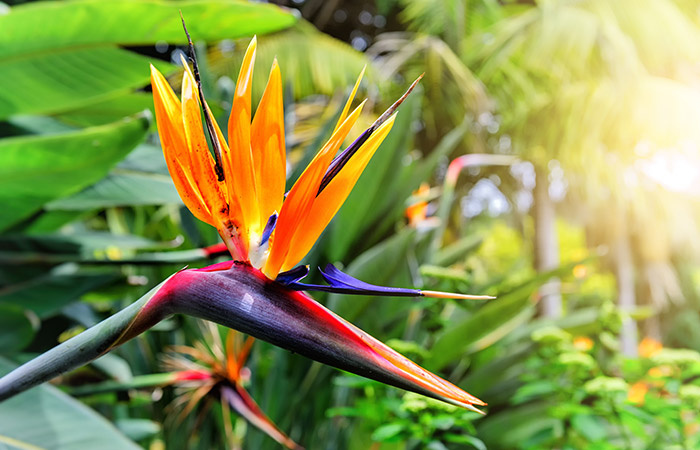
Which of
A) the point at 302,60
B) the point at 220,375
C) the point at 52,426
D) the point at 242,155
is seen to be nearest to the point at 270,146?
the point at 242,155

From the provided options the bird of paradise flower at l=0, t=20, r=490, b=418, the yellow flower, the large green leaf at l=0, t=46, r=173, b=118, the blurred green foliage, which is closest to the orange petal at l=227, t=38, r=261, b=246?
the bird of paradise flower at l=0, t=20, r=490, b=418

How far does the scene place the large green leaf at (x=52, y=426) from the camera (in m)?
0.40

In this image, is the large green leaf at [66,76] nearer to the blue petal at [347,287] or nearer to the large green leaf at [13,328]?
the large green leaf at [13,328]

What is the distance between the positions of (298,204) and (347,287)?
0.04m

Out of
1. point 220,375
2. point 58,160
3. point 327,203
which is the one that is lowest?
point 220,375

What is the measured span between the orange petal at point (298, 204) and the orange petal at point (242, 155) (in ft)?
0.07

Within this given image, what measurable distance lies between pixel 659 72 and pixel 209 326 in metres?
5.36

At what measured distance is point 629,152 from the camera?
421 cm

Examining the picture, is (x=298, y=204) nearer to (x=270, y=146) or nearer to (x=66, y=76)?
(x=270, y=146)

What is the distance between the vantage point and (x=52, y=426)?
1.38 feet

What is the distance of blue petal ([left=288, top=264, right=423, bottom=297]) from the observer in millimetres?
180

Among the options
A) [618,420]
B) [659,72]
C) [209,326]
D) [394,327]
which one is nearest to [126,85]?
[209,326]

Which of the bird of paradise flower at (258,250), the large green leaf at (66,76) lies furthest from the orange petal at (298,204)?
the large green leaf at (66,76)

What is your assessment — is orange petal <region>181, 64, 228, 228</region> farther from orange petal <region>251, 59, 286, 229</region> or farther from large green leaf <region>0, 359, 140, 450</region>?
large green leaf <region>0, 359, 140, 450</region>
